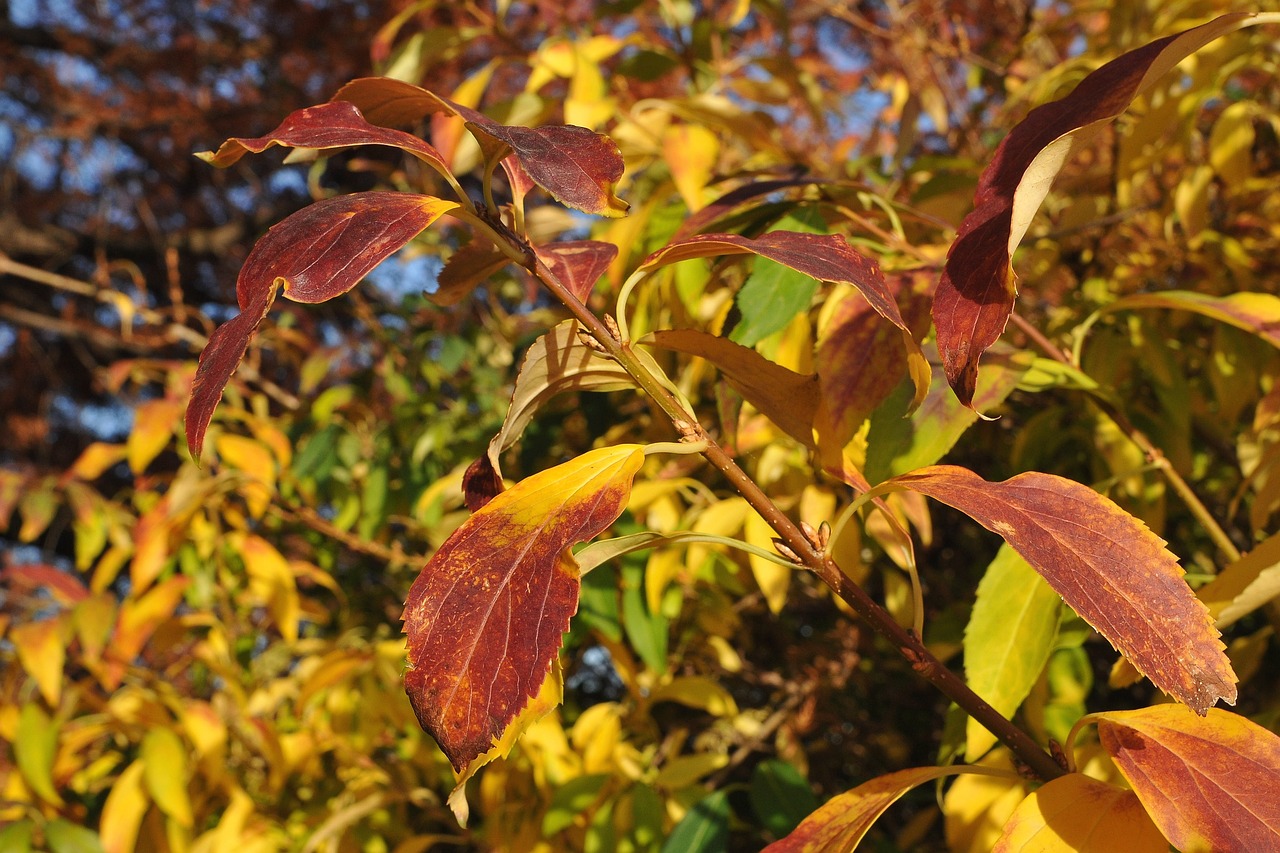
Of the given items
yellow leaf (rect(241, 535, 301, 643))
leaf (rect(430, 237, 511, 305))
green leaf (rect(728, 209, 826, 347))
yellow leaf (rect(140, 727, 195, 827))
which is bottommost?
yellow leaf (rect(140, 727, 195, 827))

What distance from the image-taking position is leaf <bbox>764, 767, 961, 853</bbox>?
48 centimetres

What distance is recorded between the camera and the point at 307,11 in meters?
3.51

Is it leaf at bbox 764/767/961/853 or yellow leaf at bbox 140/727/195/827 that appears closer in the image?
leaf at bbox 764/767/961/853

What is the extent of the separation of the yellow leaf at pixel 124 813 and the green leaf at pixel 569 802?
606 millimetres

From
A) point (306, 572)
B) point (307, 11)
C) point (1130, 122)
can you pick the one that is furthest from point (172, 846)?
point (307, 11)

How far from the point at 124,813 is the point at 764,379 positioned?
117 cm

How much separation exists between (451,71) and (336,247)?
2985mm

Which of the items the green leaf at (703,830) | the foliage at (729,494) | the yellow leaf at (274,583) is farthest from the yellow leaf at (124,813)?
the green leaf at (703,830)

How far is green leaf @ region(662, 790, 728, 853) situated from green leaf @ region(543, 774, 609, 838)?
5.3 inches

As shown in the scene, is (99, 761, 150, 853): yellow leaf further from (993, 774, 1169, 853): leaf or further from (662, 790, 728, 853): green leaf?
(993, 774, 1169, 853): leaf

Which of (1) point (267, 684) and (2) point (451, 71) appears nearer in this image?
(1) point (267, 684)

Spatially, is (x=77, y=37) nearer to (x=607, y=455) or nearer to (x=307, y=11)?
(x=307, y=11)

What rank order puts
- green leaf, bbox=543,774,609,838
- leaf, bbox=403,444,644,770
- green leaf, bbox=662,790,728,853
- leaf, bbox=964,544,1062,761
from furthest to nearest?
green leaf, bbox=543,774,609,838, green leaf, bbox=662,790,728,853, leaf, bbox=964,544,1062,761, leaf, bbox=403,444,644,770

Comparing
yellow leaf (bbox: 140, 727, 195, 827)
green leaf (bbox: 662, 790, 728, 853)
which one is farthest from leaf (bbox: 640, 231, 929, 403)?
yellow leaf (bbox: 140, 727, 195, 827)
